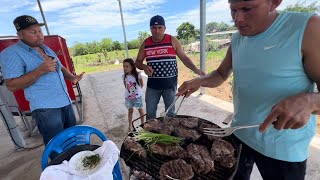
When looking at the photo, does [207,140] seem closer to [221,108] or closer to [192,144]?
[192,144]

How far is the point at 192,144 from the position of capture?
1.51 meters

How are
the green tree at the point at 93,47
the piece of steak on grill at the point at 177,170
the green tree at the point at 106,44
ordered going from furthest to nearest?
the green tree at the point at 106,44 → the green tree at the point at 93,47 → the piece of steak on grill at the point at 177,170

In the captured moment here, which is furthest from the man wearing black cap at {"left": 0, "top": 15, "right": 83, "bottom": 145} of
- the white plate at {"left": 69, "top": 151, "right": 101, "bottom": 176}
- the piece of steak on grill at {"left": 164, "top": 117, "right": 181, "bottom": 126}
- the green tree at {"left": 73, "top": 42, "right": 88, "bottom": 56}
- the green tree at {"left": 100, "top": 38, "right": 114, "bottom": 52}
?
the green tree at {"left": 73, "top": 42, "right": 88, "bottom": 56}

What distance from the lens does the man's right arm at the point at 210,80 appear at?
175 cm

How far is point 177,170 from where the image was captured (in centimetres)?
127

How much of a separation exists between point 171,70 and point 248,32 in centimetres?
200

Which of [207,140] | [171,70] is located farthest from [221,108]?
[207,140]

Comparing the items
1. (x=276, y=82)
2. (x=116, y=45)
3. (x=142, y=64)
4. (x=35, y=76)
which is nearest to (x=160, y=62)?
(x=142, y=64)

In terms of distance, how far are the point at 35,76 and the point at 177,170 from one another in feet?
5.84

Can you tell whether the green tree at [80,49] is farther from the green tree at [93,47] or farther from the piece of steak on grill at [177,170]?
the piece of steak on grill at [177,170]

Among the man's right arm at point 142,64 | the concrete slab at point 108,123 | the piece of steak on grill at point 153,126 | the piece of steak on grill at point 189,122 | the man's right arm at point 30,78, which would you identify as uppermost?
the man's right arm at point 30,78

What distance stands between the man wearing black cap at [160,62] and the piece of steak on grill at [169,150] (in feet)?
5.53

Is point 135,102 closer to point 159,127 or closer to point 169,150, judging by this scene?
point 159,127

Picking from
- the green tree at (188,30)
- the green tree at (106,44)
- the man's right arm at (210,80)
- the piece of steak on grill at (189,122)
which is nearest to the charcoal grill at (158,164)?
the piece of steak on grill at (189,122)
